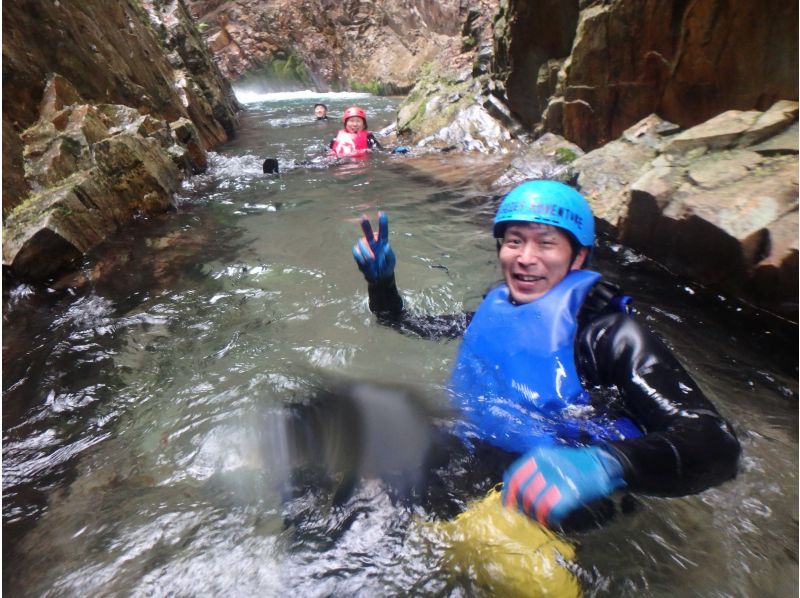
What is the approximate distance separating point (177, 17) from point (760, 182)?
15418 mm

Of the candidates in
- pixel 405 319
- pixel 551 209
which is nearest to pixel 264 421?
pixel 405 319

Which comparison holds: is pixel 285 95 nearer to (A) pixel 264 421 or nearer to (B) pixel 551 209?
(A) pixel 264 421

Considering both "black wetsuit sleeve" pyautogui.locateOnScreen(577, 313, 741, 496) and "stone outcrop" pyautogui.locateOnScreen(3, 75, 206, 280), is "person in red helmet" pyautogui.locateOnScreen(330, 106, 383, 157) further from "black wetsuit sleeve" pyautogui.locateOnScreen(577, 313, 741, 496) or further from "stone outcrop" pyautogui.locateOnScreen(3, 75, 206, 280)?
"black wetsuit sleeve" pyautogui.locateOnScreen(577, 313, 741, 496)

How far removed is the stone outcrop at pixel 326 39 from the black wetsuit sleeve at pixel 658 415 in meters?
26.5

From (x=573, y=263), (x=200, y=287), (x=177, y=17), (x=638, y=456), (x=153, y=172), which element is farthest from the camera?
(x=177, y=17)

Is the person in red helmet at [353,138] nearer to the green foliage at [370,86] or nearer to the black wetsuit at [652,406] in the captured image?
the black wetsuit at [652,406]

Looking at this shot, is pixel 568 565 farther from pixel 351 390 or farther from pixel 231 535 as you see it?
pixel 351 390

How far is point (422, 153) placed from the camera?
935 cm

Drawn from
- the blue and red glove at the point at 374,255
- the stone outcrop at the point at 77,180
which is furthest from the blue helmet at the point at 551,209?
the stone outcrop at the point at 77,180

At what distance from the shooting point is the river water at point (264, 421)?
1761 millimetres

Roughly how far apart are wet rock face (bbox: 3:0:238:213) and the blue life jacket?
509 centimetres

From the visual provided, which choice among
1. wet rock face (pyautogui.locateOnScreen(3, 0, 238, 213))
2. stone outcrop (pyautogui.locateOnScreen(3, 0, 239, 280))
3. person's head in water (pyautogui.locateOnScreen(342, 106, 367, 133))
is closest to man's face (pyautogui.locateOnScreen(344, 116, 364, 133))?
person's head in water (pyautogui.locateOnScreen(342, 106, 367, 133))

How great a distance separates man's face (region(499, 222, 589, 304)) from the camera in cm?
225

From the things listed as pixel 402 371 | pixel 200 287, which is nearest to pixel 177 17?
pixel 200 287
